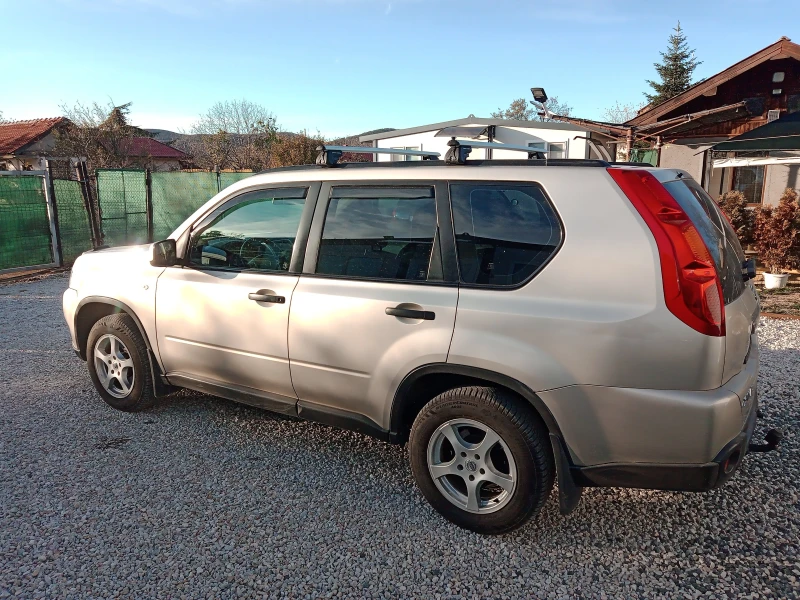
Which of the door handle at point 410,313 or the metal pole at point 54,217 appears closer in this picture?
the door handle at point 410,313

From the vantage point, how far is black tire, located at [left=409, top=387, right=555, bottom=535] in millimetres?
2703

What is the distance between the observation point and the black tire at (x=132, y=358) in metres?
4.23

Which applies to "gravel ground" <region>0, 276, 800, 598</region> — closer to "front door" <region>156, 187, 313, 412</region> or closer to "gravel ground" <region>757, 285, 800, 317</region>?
"front door" <region>156, 187, 313, 412</region>

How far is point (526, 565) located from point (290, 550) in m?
1.12

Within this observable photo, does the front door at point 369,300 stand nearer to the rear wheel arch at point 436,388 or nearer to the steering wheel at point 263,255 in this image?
the rear wheel arch at point 436,388

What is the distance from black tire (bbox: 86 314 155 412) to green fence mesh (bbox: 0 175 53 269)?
8281mm

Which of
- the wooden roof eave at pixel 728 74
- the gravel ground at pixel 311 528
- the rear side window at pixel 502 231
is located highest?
the wooden roof eave at pixel 728 74

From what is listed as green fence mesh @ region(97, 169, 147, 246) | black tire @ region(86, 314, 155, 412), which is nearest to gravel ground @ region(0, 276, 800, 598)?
black tire @ region(86, 314, 155, 412)

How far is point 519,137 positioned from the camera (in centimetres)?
1838

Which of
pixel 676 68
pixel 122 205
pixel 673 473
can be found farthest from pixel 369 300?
pixel 676 68

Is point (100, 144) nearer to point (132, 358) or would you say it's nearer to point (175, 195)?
point (175, 195)

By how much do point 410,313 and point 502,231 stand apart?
611 mm

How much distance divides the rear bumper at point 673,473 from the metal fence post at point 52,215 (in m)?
12.0

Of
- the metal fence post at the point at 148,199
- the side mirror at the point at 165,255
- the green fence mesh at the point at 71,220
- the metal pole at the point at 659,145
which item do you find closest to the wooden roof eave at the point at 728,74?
the metal pole at the point at 659,145
